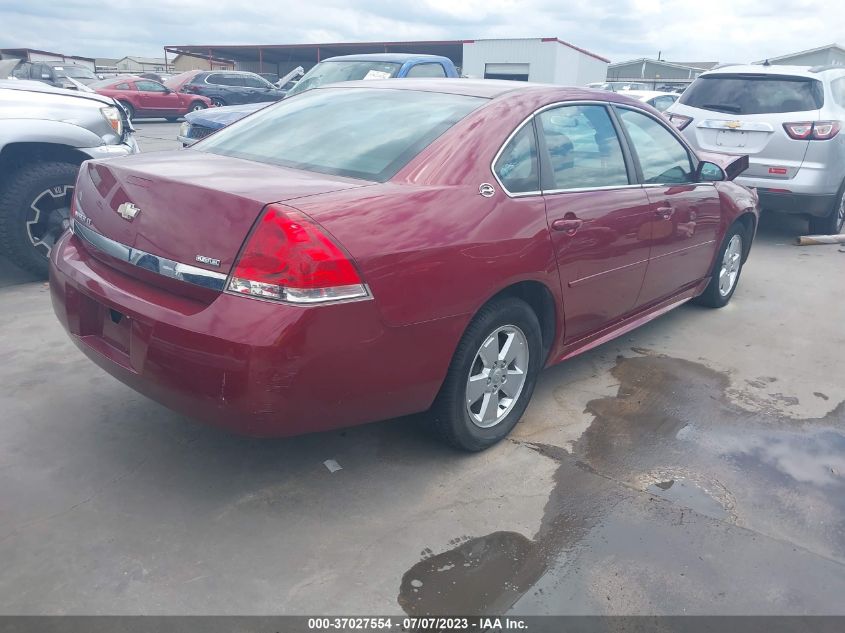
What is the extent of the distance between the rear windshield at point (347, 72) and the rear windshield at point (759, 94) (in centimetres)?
358

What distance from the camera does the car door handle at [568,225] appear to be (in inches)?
125

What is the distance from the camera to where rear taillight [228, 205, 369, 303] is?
7.43 feet

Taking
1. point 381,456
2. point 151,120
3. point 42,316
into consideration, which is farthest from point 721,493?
point 151,120

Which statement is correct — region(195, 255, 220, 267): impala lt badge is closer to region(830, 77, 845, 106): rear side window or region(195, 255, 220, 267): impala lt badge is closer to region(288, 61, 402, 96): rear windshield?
region(288, 61, 402, 96): rear windshield

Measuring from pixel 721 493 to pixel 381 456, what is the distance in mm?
1454

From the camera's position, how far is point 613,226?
3.53m

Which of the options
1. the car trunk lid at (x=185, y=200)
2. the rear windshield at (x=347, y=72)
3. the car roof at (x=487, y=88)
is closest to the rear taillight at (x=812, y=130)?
the car roof at (x=487, y=88)

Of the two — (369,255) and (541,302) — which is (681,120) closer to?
(541,302)

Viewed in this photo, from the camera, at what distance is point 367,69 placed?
8508 mm

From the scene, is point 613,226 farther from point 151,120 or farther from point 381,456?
point 151,120

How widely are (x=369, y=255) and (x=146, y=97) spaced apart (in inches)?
825

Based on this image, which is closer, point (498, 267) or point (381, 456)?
point (498, 267)

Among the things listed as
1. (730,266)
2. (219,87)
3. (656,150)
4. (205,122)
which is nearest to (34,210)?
(205,122)

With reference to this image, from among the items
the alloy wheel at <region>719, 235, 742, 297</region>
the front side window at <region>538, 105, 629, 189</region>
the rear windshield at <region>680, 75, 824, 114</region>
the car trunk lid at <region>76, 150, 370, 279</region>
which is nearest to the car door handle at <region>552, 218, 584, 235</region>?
the front side window at <region>538, 105, 629, 189</region>
